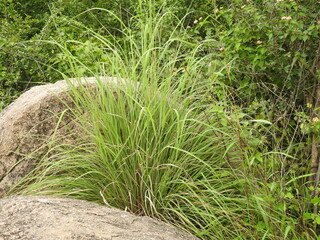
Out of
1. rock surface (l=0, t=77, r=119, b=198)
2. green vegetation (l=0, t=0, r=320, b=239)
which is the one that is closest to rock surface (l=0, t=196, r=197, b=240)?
green vegetation (l=0, t=0, r=320, b=239)

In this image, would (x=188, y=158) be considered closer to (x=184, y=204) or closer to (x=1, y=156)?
(x=184, y=204)

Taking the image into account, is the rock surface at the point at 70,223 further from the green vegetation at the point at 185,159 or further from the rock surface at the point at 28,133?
the rock surface at the point at 28,133

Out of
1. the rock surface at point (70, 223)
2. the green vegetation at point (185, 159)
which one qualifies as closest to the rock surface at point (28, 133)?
the green vegetation at point (185, 159)

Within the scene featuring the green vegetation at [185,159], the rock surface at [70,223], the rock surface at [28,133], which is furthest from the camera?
the rock surface at [28,133]

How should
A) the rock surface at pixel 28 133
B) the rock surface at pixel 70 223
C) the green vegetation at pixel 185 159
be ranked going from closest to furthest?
the rock surface at pixel 70 223 < the green vegetation at pixel 185 159 < the rock surface at pixel 28 133

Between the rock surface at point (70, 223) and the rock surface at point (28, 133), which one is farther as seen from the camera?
the rock surface at point (28, 133)

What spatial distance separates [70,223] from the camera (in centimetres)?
190

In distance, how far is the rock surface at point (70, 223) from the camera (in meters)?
1.83

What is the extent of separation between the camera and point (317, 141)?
9.70ft

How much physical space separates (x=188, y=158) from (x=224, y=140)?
0.27 meters

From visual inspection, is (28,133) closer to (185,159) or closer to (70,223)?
(185,159)

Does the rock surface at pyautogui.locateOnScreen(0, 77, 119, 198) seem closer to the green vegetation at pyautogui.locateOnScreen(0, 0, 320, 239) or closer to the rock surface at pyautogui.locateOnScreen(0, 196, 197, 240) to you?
the green vegetation at pyautogui.locateOnScreen(0, 0, 320, 239)

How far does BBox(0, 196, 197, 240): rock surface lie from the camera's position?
1829 millimetres

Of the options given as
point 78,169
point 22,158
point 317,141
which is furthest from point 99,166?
point 317,141
